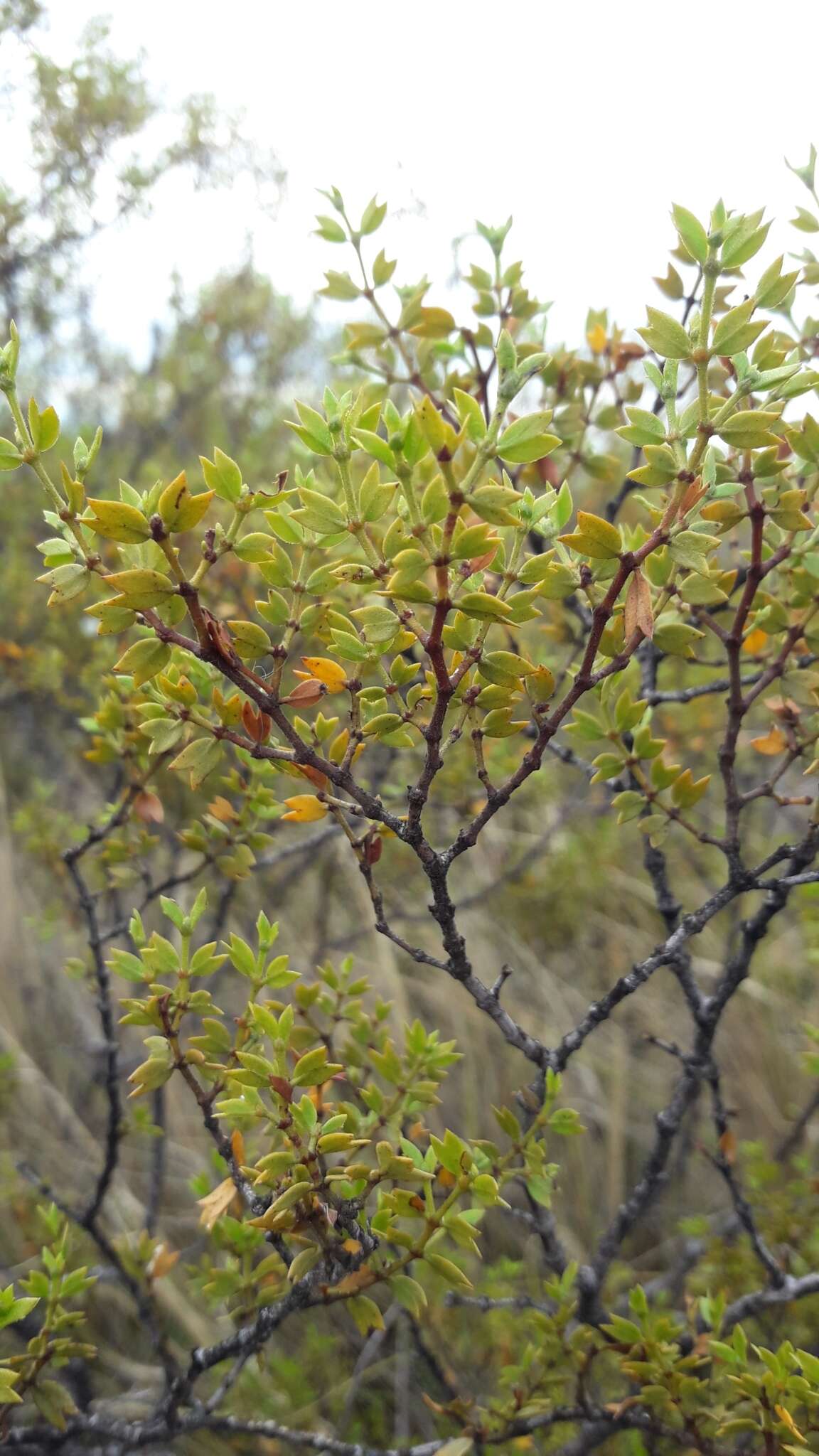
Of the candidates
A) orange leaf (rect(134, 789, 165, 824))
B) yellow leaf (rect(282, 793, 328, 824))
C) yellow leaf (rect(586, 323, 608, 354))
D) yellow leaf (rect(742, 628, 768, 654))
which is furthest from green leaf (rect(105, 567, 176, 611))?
yellow leaf (rect(586, 323, 608, 354))

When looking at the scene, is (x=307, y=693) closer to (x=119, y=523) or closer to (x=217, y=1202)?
(x=119, y=523)

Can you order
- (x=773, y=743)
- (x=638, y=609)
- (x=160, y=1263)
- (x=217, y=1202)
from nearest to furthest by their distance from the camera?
(x=638, y=609)
(x=217, y=1202)
(x=773, y=743)
(x=160, y=1263)

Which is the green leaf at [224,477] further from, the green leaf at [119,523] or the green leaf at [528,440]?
the green leaf at [528,440]

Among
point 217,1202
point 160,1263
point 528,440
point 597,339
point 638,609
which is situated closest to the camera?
point 528,440

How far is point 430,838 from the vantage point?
2.54 meters

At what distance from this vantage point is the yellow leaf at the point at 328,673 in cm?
78

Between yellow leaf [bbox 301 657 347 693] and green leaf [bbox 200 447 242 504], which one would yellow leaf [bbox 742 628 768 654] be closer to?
yellow leaf [bbox 301 657 347 693]

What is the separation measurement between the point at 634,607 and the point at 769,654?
1.75 feet

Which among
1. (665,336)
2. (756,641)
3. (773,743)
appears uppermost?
(665,336)

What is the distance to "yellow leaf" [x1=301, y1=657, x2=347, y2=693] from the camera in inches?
30.6

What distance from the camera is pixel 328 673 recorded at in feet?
2.58

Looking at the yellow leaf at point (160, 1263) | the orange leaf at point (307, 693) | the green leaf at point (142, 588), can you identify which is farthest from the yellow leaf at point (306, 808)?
the yellow leaf at point (160, 1263)

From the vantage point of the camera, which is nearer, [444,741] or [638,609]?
[638,609]

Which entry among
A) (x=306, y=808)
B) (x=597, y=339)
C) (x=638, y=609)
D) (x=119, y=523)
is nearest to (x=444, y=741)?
(x=306, y=808)
